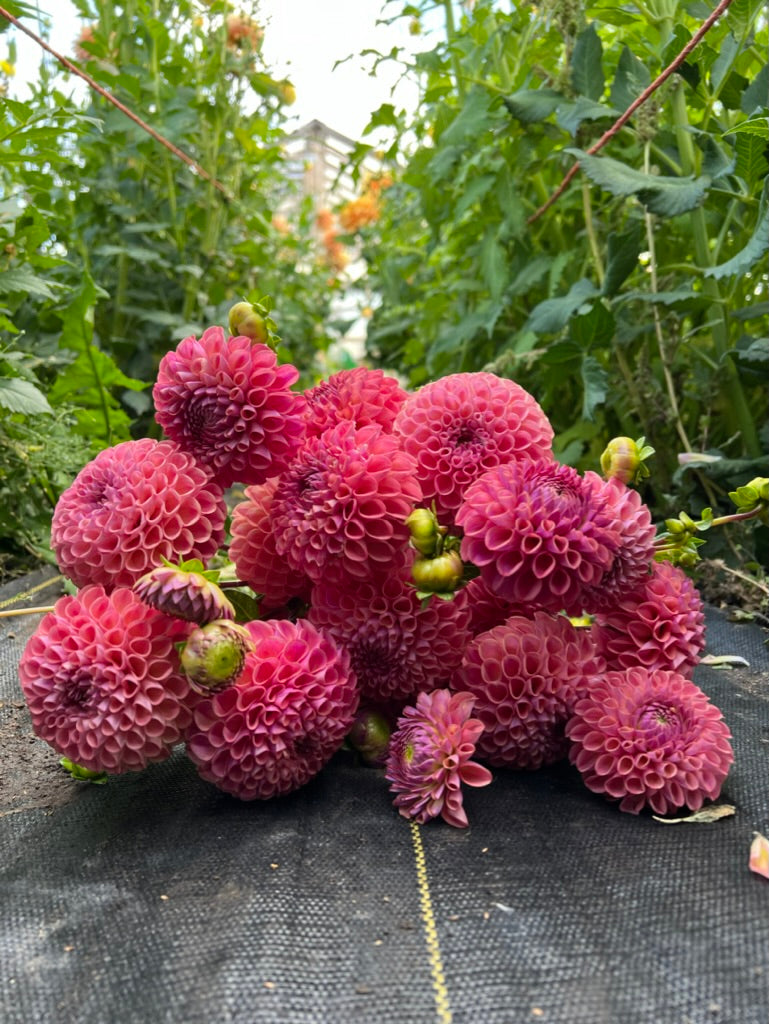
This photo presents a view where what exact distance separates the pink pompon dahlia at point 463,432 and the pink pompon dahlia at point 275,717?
0.18 meters

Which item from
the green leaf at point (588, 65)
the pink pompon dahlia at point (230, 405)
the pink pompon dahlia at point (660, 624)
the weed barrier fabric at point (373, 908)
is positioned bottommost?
the weed barrier fabric at point (373, 908)

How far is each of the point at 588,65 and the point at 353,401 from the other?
2.95 feet

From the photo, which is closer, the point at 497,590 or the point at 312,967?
the point at 312,967

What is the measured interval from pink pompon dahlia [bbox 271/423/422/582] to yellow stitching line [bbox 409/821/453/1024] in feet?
0.74

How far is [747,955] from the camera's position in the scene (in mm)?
542

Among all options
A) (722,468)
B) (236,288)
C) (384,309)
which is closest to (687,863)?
(722,468)

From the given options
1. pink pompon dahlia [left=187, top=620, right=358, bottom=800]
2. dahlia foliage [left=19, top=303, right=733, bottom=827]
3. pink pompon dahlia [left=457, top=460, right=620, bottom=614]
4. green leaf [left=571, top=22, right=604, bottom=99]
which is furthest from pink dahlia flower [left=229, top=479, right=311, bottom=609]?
green leaf [left=571, top=22, right=604, bottom=99]

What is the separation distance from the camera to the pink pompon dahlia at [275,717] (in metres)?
0.71

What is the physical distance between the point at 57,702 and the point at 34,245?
3.76 feet

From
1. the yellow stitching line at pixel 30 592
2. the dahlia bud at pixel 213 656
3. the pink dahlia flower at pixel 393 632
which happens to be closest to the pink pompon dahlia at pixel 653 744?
the pink dahlia flower at pixel 393 632

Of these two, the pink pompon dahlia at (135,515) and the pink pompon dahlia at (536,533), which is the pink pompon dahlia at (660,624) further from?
the pink pompon dahlia at (135,515)

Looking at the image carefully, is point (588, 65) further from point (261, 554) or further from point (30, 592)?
point (30, 592)

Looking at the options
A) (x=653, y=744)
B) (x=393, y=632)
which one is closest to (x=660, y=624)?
(x=653, y=744)

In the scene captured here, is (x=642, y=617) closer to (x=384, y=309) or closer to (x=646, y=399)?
(x=646, y=399)
